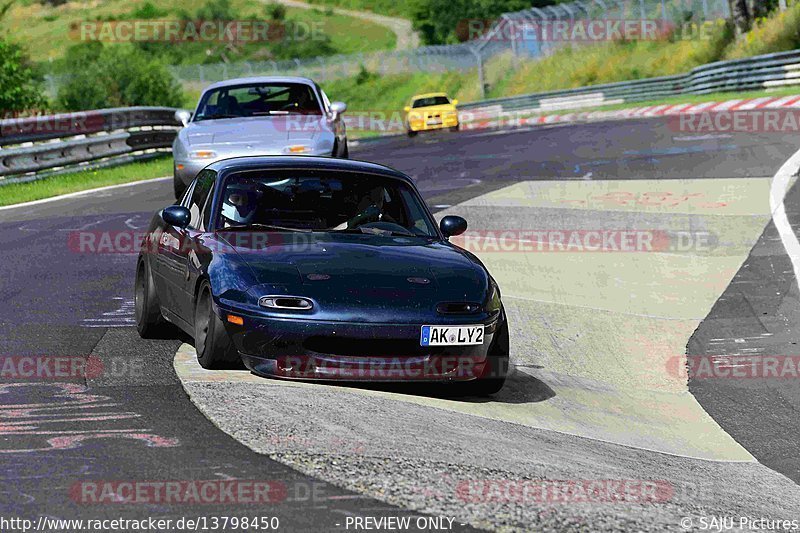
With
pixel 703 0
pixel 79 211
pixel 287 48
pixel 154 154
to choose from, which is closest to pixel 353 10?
pixel 287 48

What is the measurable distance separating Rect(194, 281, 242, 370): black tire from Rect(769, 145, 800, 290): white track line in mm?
6454

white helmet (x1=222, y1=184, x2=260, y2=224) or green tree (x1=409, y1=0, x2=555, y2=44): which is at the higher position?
white helmet (x1=222, y1=184, x2=260, y2=224)

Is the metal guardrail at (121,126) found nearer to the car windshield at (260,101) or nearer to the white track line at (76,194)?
the white track line at (76,194)

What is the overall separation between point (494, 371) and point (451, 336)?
53 centimetres

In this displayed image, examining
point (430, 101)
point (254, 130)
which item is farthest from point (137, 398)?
point (430, 101)

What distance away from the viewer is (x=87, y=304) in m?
10.3

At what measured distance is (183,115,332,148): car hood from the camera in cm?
1528

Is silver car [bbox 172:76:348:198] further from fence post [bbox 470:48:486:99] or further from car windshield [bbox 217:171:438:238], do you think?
fence post [bbox 470:48:486:99]

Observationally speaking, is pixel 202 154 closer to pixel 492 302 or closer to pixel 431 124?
pixel 492 302

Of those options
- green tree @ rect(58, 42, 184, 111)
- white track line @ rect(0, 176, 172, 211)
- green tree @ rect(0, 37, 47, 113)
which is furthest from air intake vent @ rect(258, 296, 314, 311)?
green tree @ rect(58, 42, 184, 111)

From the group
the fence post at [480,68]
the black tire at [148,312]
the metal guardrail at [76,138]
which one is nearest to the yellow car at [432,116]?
the metal guardrail at [76,138]

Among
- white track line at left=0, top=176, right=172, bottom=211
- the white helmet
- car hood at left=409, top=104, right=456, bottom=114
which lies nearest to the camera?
the white helmet

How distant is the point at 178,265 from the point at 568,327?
355 centimetres

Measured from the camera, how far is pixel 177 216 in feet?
27.8
